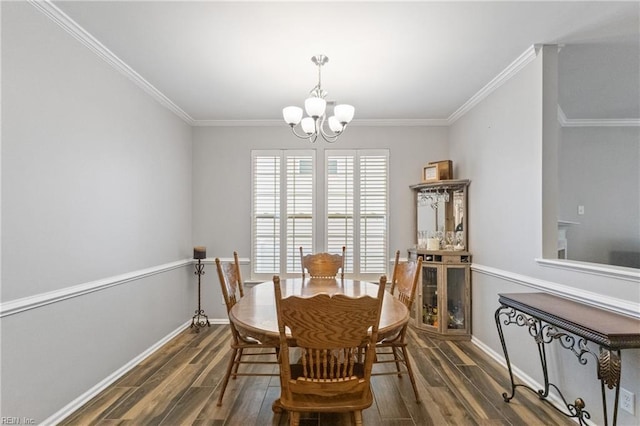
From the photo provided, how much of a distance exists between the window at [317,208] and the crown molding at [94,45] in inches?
59.6

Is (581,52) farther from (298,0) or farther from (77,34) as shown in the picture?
(77,34)

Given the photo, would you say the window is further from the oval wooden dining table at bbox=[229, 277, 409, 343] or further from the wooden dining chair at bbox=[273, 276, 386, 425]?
the wooden dining chair at bbox=[273, 276, 386, 425]

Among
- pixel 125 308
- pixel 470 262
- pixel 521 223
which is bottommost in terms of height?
pixel 125 308

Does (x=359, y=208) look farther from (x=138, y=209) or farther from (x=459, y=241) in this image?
(x=138, y=209)

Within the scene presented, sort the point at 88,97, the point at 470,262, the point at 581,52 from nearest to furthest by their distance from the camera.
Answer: the point at 88,97
the point at 581,52
the point at 470,262

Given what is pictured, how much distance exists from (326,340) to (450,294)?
8.95ft

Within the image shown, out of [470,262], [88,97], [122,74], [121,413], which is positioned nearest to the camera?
[121,413]

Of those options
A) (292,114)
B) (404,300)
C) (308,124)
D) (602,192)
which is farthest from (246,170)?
(602,192)

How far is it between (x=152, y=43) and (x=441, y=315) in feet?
13.0

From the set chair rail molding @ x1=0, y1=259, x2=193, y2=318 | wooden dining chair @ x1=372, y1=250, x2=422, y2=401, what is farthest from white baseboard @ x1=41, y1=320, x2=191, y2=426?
wooden dining chair @ x1=372, y1=250, x2=422, y2=401

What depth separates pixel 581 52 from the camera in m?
2.73

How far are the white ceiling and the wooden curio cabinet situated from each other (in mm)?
1317

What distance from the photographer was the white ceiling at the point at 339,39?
7.00 ft

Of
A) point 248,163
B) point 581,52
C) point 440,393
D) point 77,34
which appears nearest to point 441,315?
point 440,393
